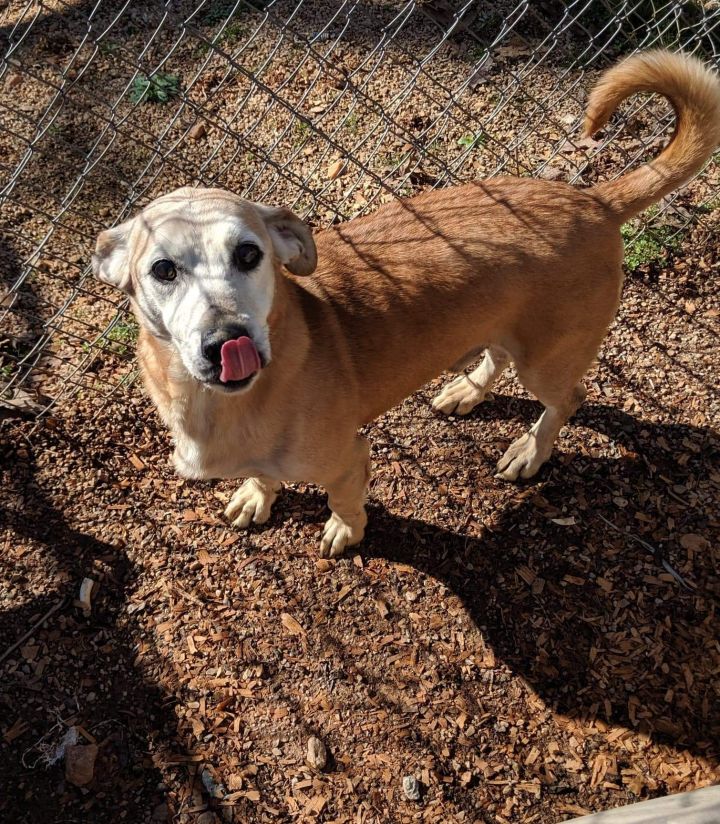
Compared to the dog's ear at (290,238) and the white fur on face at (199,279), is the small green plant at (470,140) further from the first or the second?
the white fur on face at (199,279)

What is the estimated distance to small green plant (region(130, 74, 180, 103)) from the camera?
4.46 m

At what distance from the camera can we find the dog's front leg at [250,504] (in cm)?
317

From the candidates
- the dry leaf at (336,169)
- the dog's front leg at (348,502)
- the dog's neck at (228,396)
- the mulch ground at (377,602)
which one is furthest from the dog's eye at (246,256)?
the dry leaf at (336,169)

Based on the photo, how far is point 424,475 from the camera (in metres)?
3.43

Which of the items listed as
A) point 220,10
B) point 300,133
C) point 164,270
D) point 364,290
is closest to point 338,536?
point 364,290

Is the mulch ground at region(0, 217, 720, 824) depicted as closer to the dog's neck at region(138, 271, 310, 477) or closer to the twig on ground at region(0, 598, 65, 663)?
the twig on ground at region(0, 598, 65, 663)

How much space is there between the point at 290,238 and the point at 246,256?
10.4 inches

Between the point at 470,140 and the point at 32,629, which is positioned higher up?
the point at 470,140

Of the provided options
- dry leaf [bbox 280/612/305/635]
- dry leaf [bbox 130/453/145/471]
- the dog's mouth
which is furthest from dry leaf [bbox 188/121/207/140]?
dry leaf [bbox 280/612/305/635]

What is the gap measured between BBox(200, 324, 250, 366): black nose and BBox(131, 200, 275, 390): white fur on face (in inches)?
0.6

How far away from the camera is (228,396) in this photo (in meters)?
2.32

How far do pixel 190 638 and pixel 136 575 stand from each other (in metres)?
0.40

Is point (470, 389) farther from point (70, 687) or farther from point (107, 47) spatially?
point (107, 47)

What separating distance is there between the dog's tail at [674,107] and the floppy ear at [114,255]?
5.87ft
